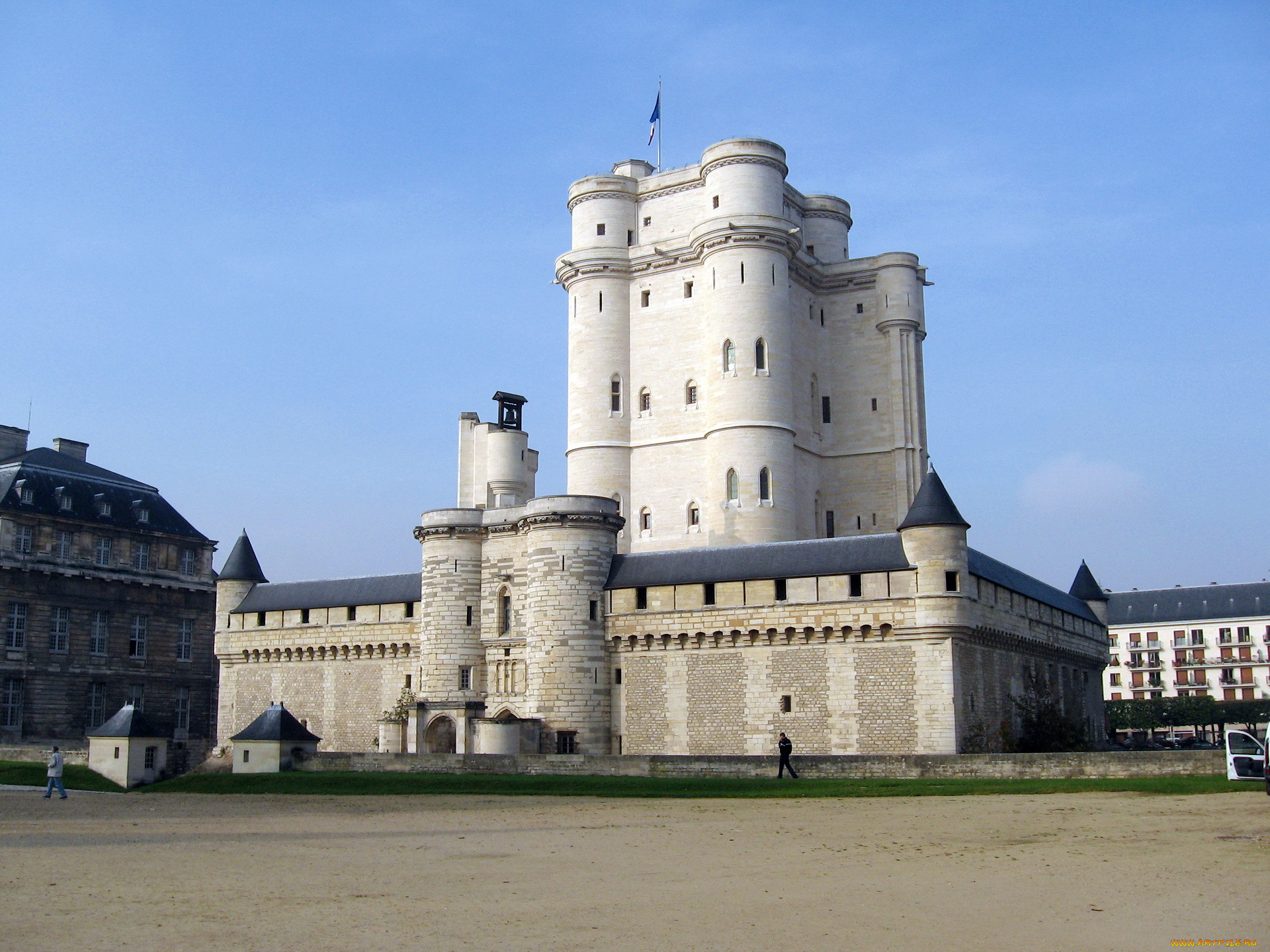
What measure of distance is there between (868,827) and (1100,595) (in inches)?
1391

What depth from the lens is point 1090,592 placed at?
5041 centimetres

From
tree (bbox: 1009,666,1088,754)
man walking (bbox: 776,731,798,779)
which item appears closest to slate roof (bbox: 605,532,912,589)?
tree (bbox: 1009,666,1088,754)

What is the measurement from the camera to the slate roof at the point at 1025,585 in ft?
117

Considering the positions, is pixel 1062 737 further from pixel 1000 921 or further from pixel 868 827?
pixel 1000 921

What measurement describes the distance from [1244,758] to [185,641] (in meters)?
46.1

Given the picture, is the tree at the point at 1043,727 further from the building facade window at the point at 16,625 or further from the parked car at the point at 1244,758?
the building facade window at the point at 16,625

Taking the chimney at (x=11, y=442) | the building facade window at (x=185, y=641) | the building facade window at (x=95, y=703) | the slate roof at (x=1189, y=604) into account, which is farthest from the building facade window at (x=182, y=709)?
the slate roof at (x=1189, y=604)

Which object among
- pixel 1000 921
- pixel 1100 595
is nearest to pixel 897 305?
pixel 1100 595

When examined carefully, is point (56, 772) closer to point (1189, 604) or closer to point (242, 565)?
point (242, 565)

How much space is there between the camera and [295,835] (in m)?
19.0

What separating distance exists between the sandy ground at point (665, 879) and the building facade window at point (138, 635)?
3344 cm

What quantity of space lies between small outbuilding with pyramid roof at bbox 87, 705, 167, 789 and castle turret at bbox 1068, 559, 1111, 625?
34740 millimetres

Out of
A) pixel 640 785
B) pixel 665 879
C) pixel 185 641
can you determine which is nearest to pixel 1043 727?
pixel 640 785

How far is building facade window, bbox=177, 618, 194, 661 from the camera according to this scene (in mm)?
56156
